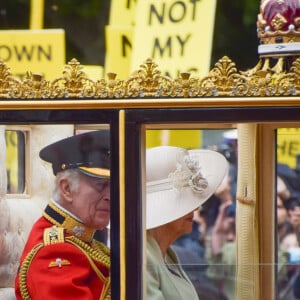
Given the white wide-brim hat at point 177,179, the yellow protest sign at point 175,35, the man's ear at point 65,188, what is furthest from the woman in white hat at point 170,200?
the yellow protest sign at point 175,35

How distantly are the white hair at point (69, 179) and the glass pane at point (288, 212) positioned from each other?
27.9 inches

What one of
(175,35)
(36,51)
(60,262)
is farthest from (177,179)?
(36,51)

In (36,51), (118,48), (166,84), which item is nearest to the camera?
(166,84)

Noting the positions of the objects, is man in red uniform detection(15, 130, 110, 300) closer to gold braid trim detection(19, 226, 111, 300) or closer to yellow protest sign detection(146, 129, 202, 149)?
gold braid trim detection(19, 226, 111, 300)

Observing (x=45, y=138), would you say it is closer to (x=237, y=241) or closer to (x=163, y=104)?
(x=163, y=104)

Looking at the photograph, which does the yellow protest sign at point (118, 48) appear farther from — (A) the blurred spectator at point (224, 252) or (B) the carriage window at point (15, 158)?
(B) the carriage window at point (15, 158)

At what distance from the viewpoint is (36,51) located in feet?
30.3

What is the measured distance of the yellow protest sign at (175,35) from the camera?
860 cm

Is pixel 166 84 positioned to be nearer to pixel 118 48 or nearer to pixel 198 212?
pixel 198 212

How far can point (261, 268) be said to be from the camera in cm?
621

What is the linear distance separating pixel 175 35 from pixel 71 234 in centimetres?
294

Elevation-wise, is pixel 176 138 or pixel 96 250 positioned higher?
pixel 176 138

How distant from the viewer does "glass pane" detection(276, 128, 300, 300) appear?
6121 millimetres

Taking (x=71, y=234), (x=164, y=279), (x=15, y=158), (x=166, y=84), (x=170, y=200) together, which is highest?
(x=166, y=84)
